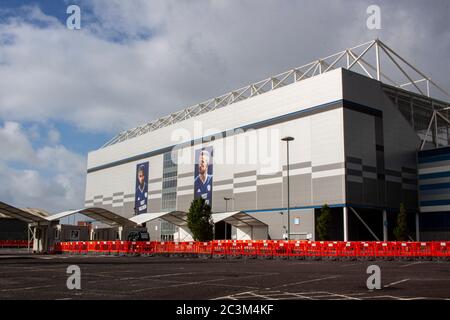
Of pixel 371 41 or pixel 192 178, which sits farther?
pixel 192 178

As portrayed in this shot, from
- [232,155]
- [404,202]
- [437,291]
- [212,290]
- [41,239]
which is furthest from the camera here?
[232,155]

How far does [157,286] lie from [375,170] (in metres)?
47.7

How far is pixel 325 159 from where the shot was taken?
54.9 m

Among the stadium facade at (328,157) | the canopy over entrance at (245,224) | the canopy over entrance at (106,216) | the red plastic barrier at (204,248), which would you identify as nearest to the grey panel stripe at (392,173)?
the stadium facade at (328,157)

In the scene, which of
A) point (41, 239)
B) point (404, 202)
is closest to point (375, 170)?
point (404, 202)

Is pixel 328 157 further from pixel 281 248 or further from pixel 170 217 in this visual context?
pixel 170 217

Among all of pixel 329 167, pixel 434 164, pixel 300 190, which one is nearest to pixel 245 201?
pixel 300 190

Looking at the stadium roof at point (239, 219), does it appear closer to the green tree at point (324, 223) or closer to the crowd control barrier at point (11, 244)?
the green tree at point (324, 223)

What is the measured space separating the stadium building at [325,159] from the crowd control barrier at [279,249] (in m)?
10.8

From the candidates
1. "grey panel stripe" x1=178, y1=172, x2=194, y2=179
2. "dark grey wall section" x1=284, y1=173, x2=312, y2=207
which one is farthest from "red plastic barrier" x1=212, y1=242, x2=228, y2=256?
"grey panel stripe" x1=178, y1=172, x2=194, y2=179

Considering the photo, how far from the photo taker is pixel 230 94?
244 ft

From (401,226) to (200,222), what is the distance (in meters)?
24.1

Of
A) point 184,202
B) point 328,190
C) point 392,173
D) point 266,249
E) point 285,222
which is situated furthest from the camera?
point 184,202

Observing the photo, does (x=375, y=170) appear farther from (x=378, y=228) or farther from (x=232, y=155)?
(x=232, y=155)
